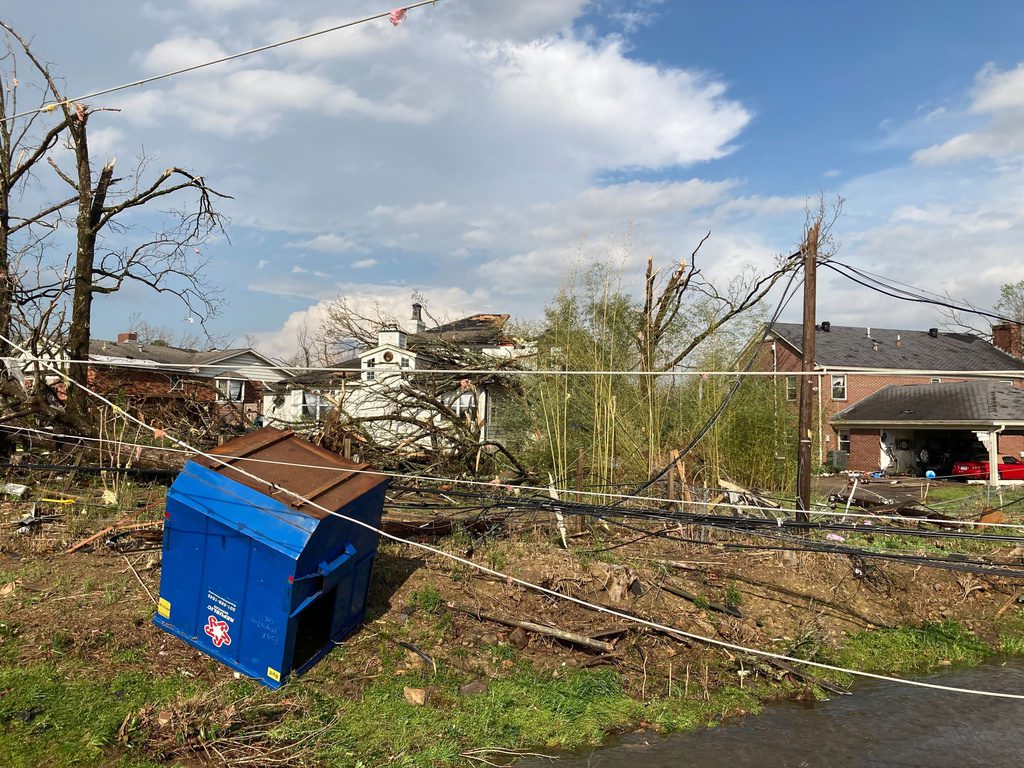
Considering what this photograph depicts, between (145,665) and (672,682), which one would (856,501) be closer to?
(672,682)

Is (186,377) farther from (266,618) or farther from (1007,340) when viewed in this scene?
(1007,340)

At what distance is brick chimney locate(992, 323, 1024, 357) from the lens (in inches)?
1438

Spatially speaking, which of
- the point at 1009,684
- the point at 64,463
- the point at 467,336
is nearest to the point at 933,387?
the point at 467,336

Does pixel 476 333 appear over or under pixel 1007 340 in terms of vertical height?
under

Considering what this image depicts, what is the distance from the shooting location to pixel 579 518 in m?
9.22

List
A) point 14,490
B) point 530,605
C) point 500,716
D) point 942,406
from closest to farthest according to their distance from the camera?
point 500,716
point 530,605
point 14,490
point 942,406

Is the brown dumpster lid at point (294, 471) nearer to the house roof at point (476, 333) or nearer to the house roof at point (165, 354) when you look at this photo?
the house roof at point (476, 333)

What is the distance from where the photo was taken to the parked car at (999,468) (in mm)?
24266

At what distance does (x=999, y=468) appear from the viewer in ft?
80.2

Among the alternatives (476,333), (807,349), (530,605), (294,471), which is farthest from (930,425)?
(294,471)

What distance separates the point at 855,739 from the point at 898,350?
34.4 meters

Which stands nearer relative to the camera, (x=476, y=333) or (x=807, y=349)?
(x=807, y=349)

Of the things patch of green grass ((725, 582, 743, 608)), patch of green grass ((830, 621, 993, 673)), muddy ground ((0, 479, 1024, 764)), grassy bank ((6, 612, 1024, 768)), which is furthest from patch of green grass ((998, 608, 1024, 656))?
grassy bank ((6, 612, 1024, 768))

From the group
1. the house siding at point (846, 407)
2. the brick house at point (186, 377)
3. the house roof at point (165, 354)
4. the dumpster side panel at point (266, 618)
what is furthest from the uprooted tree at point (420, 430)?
the house roof at point (165, 354)
